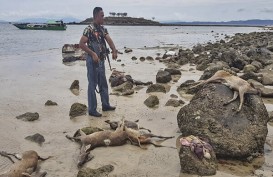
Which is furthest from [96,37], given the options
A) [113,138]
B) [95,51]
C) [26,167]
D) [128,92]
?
[26,167]

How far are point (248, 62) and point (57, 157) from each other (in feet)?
44.6

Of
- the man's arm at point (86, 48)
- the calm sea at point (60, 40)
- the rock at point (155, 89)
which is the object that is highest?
the man's arm at point (86, 48)

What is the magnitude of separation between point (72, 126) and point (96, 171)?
10.1 feet

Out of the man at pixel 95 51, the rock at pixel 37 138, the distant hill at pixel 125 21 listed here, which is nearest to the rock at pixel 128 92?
the man at pixel 95 51

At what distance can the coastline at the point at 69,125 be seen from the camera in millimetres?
6449

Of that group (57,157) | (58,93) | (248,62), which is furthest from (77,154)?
(248,62)

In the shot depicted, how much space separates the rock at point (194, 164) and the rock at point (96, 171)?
3.97ft

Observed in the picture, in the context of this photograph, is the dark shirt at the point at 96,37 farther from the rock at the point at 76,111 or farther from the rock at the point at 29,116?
the rock at the point at 29,116

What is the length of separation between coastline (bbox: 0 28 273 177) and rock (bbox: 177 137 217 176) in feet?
0.48

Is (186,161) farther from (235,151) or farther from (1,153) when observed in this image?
(1,153)

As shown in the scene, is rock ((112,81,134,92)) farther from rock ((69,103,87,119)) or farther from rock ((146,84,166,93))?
rock ((69,103,87,119))

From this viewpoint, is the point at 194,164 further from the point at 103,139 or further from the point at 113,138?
the point at 103,139

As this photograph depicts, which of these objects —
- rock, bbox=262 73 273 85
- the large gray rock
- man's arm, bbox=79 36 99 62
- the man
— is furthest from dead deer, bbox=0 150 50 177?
rock, bbox=262 73 273 85

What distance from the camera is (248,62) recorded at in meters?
18.3
